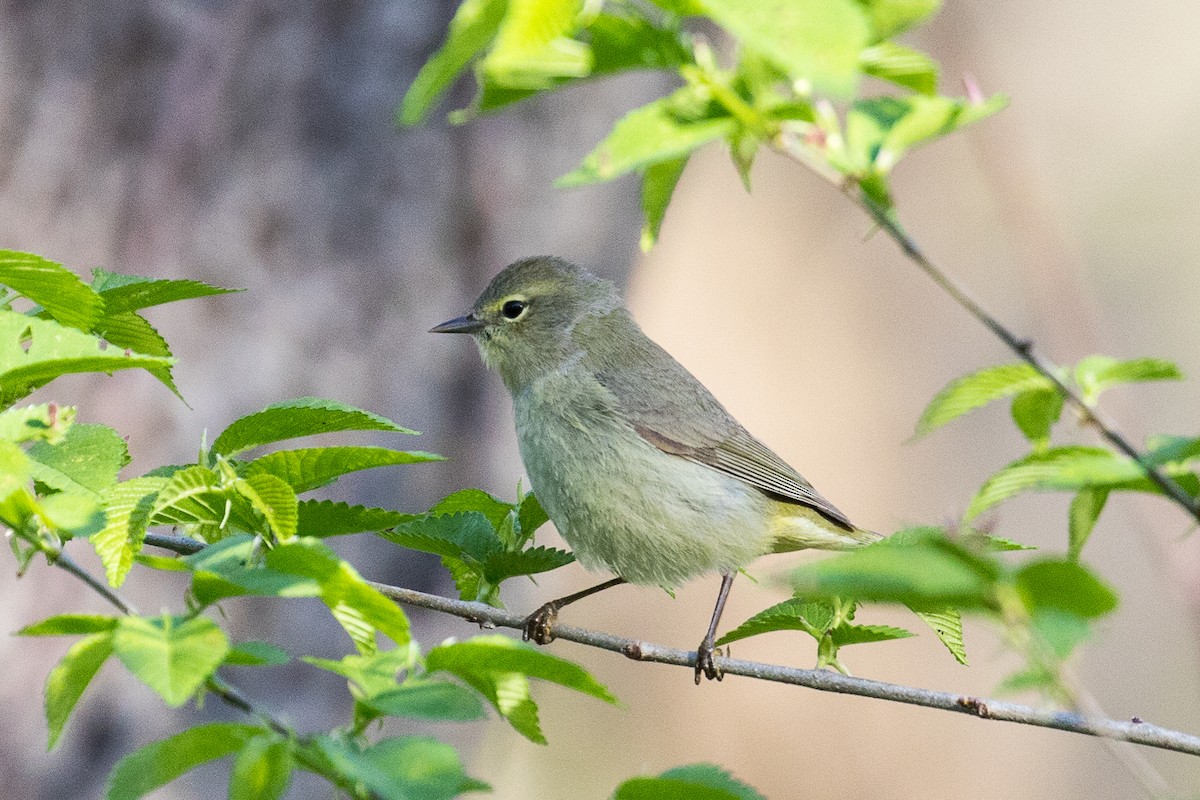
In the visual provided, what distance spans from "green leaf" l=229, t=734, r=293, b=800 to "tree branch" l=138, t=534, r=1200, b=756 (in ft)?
1.56

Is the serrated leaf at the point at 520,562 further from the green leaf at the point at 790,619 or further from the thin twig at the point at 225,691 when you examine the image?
the thin twig at the point at 225,691

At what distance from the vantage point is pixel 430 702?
151 centimetres

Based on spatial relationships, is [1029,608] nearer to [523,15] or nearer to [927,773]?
[523,15]

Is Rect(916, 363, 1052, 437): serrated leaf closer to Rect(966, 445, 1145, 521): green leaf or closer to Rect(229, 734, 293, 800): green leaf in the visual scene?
Rect(966, 445, 1145, 521): green leaf

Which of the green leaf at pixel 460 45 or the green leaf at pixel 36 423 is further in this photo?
the green leaf at pixel 36 423

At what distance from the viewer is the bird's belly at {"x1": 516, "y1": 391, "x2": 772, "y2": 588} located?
141 inches

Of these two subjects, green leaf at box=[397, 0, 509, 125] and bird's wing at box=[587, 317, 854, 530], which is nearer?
green leaf at box=[397, 0, 509, 125]

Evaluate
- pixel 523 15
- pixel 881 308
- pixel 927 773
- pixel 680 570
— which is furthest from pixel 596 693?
pixel 881 308

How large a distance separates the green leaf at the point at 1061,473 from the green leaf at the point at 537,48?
75cm

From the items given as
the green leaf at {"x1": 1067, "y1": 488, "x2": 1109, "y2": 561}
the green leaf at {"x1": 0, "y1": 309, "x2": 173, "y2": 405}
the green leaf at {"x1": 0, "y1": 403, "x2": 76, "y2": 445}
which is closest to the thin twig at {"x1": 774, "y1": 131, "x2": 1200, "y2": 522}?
the green leaf at {"x1": 1067, "y1": 488, "x2": 1109, "y2": 561}

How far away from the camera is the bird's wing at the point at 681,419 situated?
3924mm

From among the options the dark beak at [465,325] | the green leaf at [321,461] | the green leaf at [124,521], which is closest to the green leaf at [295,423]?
the green leaf at [321,461]

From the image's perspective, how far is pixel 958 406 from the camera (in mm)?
1725

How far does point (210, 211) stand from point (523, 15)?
3839 mm
